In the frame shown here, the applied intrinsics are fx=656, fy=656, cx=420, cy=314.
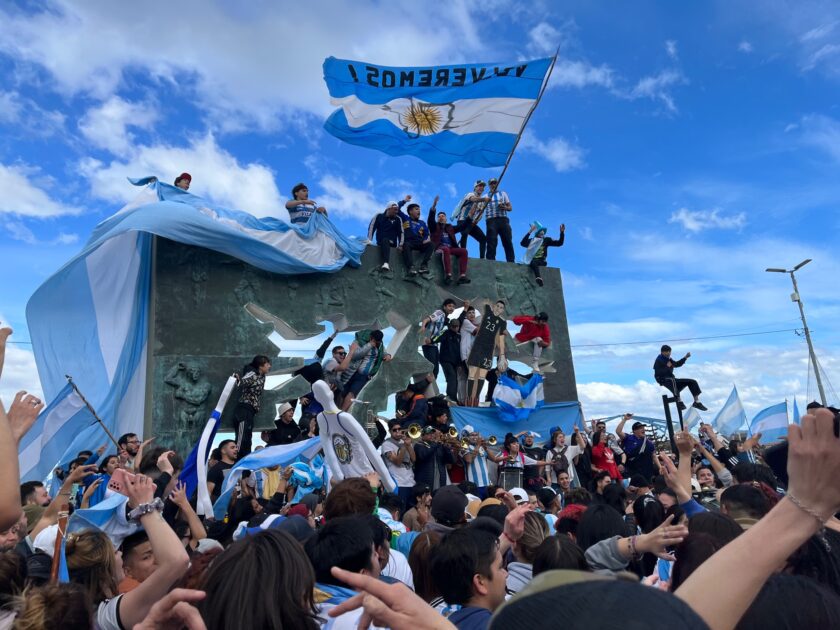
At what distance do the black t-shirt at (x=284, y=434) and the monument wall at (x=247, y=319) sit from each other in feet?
3.65

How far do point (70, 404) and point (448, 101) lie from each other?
9292 millimetres

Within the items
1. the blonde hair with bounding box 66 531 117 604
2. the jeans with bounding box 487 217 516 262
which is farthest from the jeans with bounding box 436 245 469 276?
the blonde hair with bounding box 66 531 117 604

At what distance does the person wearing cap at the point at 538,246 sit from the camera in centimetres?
1608

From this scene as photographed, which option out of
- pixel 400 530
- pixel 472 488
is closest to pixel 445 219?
pixel 472 488

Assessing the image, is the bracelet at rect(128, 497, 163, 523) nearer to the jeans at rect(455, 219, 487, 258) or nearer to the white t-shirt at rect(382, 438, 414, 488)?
the white t-shirt at rect(382, 438, 414, 488)

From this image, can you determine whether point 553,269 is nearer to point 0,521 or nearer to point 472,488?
point 472,488

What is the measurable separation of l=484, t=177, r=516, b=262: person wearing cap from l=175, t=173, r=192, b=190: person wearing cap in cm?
673

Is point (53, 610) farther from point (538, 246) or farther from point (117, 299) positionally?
point (538, 246)

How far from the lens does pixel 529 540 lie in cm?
356

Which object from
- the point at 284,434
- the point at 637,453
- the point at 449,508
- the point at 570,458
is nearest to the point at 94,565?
the point at 449,508

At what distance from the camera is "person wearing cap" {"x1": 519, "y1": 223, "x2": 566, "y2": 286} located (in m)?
16.1

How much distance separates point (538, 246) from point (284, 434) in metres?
8.48

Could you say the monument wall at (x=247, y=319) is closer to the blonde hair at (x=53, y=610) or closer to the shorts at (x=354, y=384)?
the shorts at (x=354, y=384)

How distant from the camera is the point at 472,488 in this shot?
7605 mm
